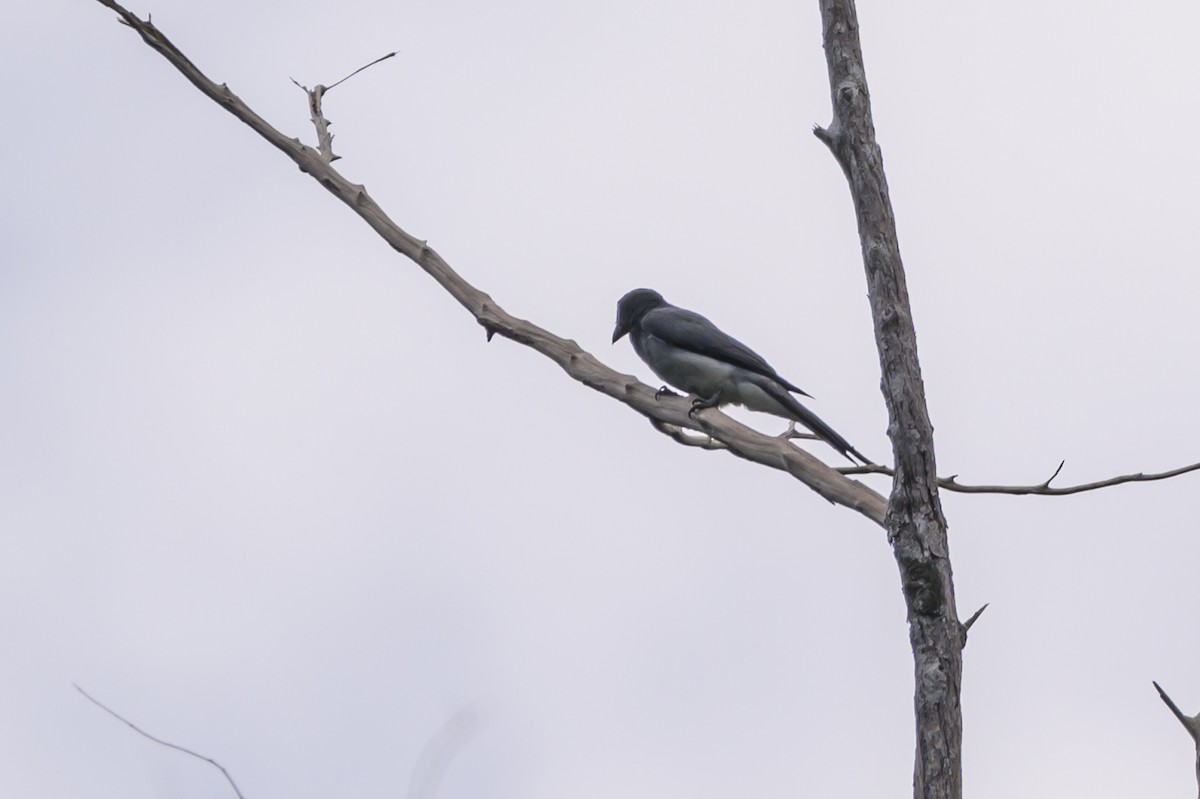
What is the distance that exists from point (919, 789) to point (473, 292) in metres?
3.53

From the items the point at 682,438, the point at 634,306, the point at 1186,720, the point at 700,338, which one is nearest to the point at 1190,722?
the point at 1186,720

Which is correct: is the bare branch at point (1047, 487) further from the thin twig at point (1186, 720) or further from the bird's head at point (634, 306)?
the bird's head at point (634, 306)

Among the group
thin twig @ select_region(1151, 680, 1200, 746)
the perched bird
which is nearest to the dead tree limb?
thin twig @ select_region(1151, 680, 1200, 746)

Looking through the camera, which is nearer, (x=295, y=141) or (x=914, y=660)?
(x=914, y=660)

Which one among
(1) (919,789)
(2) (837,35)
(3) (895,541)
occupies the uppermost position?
(2) (837,35)

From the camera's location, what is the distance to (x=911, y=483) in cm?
449

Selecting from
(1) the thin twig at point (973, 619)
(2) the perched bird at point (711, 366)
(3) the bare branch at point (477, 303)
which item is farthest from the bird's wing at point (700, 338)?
(1) the thin twig at point (973, 619)

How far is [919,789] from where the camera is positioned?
14.4 feet

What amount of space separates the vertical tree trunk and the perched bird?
12.4 ft

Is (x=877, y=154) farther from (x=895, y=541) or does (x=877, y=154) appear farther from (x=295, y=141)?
(x=295, y=141)

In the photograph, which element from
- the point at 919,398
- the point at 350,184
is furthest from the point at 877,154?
the point at 350,184

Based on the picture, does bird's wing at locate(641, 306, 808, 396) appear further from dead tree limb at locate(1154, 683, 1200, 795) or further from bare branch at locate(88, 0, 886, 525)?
dead tree limb at locate(1154, 683, 1200, 795)

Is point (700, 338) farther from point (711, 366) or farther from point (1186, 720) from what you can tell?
point (1186, 720)

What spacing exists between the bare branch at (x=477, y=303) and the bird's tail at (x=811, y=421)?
102 centimetres
